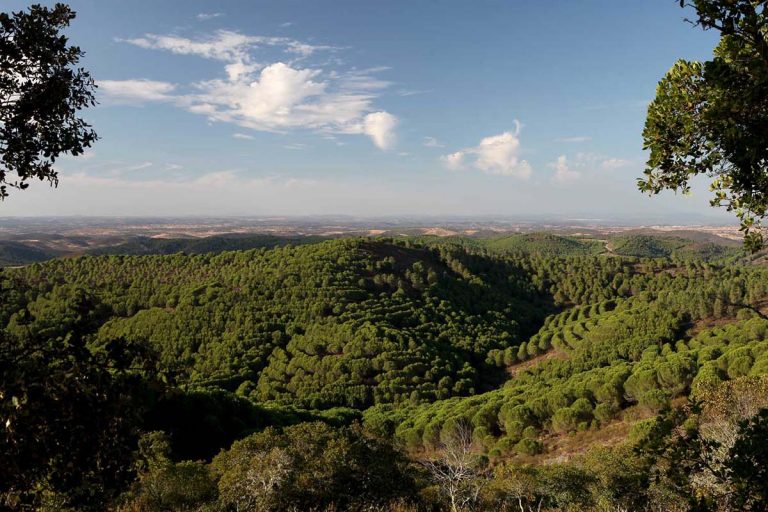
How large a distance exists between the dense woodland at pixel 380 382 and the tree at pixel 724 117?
3459mm

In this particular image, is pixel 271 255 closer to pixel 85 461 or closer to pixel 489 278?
pixel 489 278

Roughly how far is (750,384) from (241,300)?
71.4 m

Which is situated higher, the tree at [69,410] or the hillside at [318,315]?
the tree at [69,410]

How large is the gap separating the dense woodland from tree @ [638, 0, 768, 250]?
3.46 meters

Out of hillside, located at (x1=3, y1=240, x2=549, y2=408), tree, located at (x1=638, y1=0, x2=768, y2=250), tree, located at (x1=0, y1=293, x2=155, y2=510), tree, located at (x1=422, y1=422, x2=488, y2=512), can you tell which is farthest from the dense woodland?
tree, located at (x1=638, y1=0, x2=768, y2=250)

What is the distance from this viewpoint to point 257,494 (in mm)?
14648

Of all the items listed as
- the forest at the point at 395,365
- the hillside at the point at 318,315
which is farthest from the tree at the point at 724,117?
the hillside at the point at 318,315

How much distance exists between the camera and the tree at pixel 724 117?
5.45 m

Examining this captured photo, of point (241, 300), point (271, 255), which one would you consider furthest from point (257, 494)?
point (271, 255)

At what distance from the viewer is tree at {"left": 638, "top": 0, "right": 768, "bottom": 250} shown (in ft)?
17.9

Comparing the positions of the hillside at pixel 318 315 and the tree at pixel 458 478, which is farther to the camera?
the hillside at pixel 318 315

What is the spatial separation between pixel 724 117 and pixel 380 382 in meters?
57.0

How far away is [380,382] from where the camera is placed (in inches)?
2319

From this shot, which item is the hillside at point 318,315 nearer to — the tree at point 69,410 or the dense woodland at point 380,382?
the dense woodland at point 380,382
